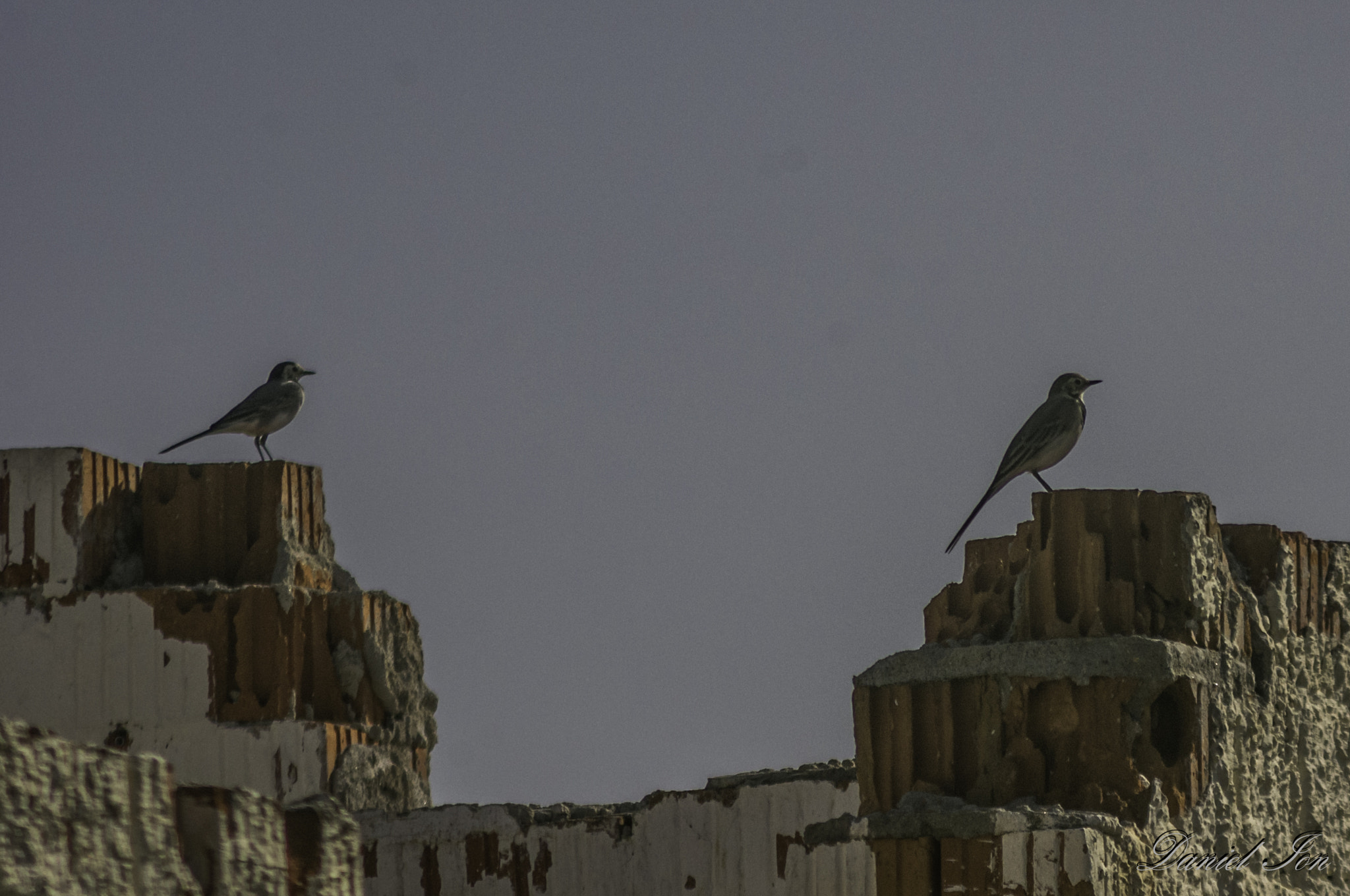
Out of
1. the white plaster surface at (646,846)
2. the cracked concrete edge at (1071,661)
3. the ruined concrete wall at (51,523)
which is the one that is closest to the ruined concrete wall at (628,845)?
the white plaster surface at (646,846)

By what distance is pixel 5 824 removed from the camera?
2.87 m

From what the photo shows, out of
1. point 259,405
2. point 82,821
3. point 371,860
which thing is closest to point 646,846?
point 371,860

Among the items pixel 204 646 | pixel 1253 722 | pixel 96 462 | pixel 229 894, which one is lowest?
pixel 229 894

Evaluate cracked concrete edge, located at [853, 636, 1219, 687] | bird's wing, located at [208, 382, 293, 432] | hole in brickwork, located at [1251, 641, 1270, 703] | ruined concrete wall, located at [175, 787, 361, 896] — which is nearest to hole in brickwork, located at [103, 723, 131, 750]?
bird's wing, located at [208, 382, 293, 432]

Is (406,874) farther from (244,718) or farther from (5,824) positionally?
(5,824)

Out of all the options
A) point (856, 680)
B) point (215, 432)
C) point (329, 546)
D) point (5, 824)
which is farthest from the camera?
point (215, 432)

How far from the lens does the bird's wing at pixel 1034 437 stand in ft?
28.1

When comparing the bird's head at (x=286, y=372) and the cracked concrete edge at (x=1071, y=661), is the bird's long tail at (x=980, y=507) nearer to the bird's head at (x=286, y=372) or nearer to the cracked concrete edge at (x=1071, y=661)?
the cracked concrete edge at (x=1071, y=661)

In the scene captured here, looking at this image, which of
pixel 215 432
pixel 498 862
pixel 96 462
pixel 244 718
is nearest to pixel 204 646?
pixel 244 718

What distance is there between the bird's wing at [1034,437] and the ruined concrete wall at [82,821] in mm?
5730

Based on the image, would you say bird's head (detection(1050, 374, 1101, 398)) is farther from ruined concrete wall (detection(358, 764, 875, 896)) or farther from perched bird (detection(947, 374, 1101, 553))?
ruined concrete wall (detection(358, 764, 875, 896))

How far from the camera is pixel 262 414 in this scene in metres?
12.1

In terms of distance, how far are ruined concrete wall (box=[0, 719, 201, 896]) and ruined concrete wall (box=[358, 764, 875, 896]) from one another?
500 centimetres

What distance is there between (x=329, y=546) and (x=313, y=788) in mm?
1457
